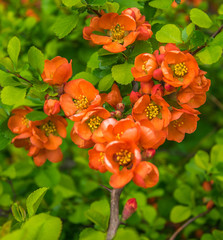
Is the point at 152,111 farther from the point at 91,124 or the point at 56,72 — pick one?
the point at 56,72

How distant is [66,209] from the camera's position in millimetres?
1486

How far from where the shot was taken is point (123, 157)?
2.60ft

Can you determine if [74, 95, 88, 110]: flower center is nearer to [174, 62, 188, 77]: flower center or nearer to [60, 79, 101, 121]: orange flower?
[60, 79, 101, 121]: orange flower

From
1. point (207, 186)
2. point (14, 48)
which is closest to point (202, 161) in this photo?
point (207, 186)

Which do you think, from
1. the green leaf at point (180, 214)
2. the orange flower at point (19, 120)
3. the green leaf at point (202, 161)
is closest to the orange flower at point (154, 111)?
the orange flower at point (19, 120)

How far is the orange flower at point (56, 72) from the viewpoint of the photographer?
94 cm

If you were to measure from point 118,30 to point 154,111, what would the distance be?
0.99 feet

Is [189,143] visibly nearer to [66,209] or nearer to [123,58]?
[66,209]

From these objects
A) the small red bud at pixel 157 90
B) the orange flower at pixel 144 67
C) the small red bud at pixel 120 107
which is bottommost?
the small red bud at pixel 120 107

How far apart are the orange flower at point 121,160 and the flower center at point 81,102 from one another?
25 cm

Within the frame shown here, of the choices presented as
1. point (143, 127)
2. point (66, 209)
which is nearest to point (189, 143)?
point (66, 209)

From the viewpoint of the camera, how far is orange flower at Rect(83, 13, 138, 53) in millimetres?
931

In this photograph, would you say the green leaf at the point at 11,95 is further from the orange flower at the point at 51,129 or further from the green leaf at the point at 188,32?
the green leaf at the point at 188,32

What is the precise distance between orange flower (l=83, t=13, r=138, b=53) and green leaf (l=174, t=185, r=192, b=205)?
81cm
